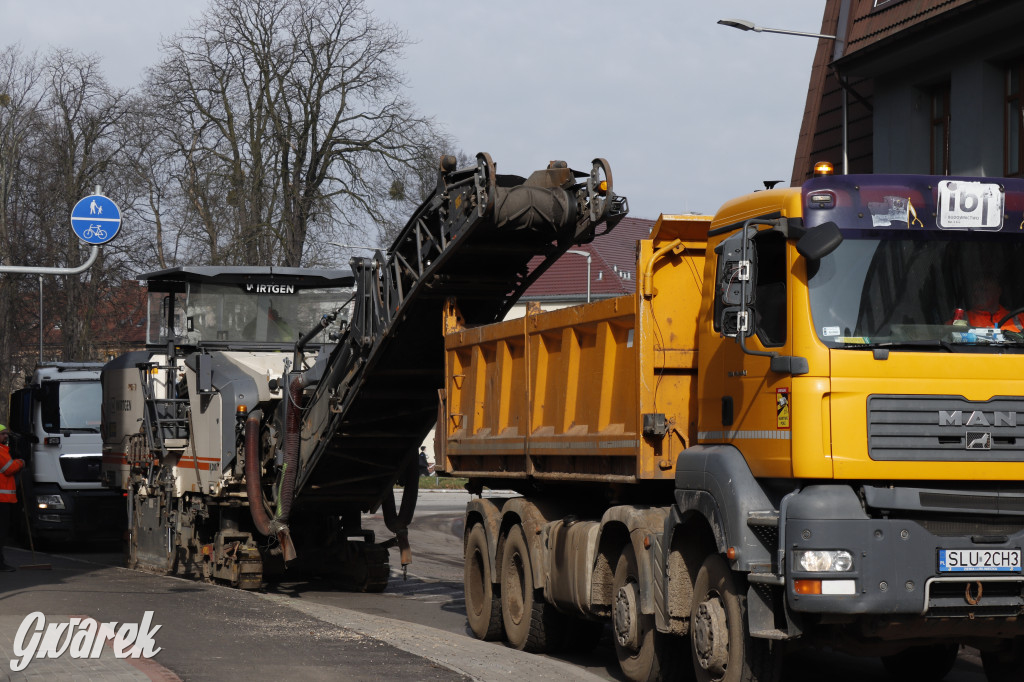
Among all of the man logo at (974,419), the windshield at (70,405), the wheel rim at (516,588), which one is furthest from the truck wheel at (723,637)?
the windshield at (70,405)

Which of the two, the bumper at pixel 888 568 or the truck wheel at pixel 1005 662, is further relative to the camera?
the truck wheel at pixel 1005 662

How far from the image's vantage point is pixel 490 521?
12156mm

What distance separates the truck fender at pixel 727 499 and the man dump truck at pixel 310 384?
11.3ft

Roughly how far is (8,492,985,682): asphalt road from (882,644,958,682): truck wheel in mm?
136

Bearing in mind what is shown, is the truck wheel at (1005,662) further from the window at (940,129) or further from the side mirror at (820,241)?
the window at (940,129)

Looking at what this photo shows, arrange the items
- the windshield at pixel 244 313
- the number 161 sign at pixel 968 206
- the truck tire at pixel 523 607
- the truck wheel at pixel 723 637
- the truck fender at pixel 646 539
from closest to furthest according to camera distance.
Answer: the truck wheel at pixel 723 637
the number 161 sign at pixel 968 206
the truck fender at pixel 646 539
the truck tire at pixel 523 607
the windshield at pixel 244 313

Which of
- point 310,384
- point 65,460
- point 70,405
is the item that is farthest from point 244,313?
point 70,405

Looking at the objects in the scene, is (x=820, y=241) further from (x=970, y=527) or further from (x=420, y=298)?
(x=420, y=298)

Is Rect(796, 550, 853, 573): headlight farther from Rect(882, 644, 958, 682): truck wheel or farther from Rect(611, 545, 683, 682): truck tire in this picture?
Rect(882, 644, 958, 682): truck wheel

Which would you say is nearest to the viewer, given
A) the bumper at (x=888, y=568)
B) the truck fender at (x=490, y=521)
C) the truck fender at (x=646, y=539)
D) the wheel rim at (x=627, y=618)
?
the bumper at (x=888, y=568)

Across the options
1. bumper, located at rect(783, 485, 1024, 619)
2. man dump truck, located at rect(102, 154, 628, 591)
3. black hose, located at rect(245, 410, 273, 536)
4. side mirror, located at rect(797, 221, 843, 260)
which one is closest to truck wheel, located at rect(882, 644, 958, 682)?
bumper, located at rect(783, 485, 1024, 619)

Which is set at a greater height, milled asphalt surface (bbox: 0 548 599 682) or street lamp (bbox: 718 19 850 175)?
street lamp (bbox: 718 19 850 175)

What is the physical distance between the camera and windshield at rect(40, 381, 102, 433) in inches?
886

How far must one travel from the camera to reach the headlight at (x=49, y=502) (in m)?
21.7
